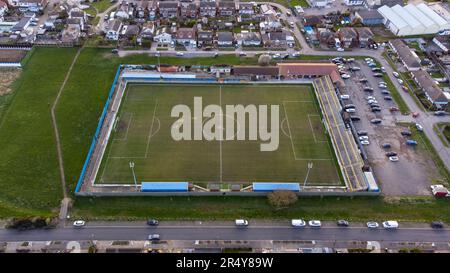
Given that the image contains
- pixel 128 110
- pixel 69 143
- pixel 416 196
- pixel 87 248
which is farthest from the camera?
pixel 128 110

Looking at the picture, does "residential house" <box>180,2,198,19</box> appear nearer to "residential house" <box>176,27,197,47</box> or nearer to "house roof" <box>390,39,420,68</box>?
"residential house" <box>176,27,197,47</box>

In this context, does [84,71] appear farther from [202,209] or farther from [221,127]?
[202,209]

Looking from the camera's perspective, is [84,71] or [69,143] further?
[84,71]

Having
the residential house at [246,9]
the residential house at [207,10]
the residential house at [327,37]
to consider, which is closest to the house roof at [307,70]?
the residential house at [327,37]

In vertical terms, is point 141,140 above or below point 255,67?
below

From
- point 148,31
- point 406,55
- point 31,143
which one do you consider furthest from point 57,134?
point 406,55

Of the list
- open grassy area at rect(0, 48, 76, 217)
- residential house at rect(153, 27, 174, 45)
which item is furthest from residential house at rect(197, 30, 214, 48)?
open grassy area at rect(0, 48, 76, 217)

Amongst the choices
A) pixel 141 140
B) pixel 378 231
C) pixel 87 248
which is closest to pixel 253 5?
pixel 141 140
